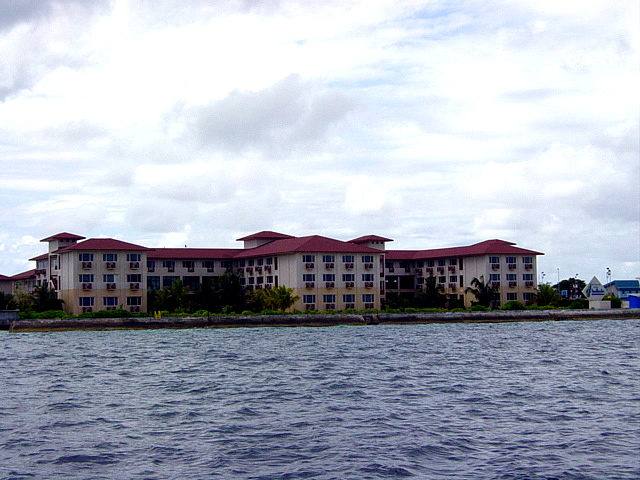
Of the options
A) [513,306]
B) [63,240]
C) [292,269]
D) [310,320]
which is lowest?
[310,320]

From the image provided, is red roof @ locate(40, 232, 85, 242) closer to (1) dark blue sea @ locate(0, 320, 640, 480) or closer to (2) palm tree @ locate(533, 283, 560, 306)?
(1) dark blue sea @ locate(0, 320, 640, 480)

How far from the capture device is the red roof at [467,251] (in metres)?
123

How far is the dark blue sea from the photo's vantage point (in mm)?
21578

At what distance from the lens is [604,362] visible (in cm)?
4894

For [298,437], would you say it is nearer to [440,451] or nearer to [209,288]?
[440,451]

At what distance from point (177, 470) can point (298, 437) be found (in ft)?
17.0

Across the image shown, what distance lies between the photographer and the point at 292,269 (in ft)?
359

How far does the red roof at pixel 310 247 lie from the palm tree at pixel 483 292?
16705 millimetres

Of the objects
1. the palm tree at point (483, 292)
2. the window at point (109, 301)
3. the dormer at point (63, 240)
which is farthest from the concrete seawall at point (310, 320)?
the dormer at point (63, 240)

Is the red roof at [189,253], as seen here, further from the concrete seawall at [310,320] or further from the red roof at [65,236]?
the concrete seawall at [310,320]

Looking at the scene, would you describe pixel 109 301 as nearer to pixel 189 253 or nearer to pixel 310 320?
pixel 189 253

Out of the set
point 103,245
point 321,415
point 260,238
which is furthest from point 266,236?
point 321,415

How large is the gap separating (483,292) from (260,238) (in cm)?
3576

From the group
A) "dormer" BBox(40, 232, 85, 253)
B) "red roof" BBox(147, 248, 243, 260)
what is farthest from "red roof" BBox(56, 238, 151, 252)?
"red roof" BBox(147, 248, 243, 260)
